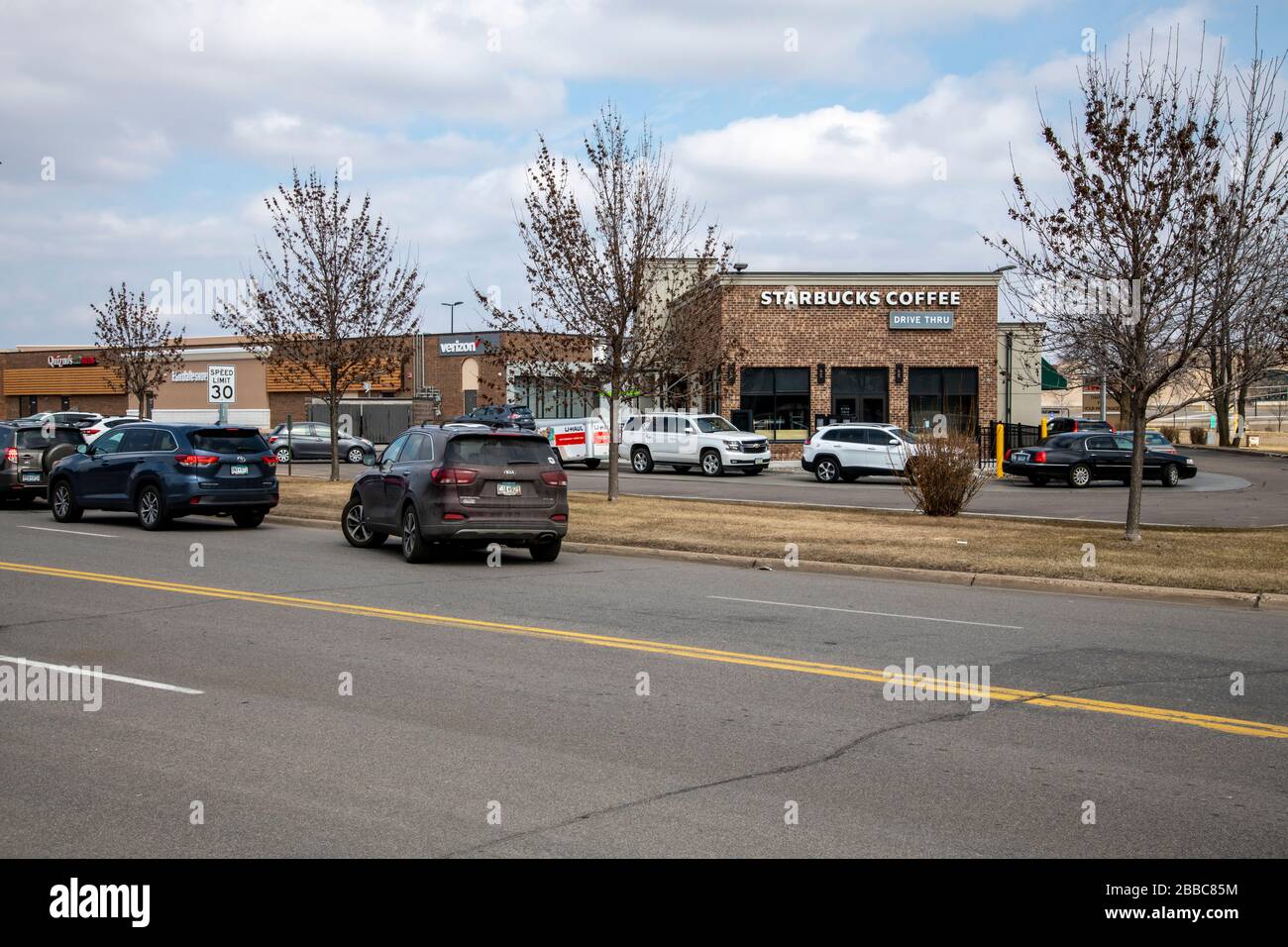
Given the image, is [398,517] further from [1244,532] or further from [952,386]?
[952,386]

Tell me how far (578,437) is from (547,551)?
2398 cm

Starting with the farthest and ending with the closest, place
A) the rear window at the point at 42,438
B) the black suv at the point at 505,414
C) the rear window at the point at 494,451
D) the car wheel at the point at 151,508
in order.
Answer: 1. the black suv at the point at 505,414
2. the rear window at the point at 42,438
3. the car wheel at the point at 151,508
4. the rear window at the point at 494,451

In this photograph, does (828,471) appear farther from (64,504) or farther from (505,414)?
(64,504)

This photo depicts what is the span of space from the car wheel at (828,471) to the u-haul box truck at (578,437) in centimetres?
794

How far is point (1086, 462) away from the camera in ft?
112

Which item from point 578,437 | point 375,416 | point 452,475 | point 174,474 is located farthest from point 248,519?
point 375,416

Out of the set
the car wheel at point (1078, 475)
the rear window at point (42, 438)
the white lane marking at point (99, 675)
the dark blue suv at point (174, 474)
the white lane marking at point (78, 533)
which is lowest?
the white lane marking at point (99, 675)

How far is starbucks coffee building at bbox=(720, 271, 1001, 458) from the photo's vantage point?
154 ft

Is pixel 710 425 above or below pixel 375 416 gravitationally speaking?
below

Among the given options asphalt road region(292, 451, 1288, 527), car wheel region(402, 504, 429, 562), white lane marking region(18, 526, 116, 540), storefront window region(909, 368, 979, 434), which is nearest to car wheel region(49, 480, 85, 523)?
white lane marking region(18, 526, 116, 540)

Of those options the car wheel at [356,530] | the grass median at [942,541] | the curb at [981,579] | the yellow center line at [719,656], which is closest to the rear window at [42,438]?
the grass median at [942,541]

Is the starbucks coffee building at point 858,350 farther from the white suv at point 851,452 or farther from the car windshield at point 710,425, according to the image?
the white suv at point 851,452

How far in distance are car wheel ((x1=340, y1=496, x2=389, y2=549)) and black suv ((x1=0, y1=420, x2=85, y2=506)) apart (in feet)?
28.8

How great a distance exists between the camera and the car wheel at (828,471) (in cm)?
3578
